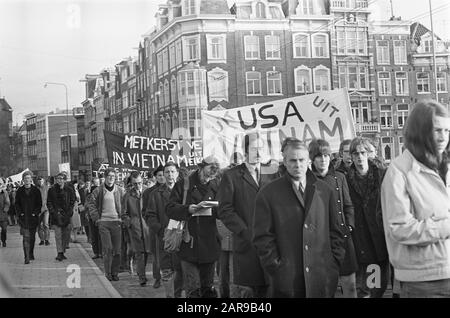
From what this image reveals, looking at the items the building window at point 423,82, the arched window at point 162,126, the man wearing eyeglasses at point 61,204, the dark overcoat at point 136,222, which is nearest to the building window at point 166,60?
the arched window at point 162,126

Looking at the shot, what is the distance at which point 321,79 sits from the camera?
16.8ft

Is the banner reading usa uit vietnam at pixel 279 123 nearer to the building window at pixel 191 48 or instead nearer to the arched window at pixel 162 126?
the arched window at pixel 162 126

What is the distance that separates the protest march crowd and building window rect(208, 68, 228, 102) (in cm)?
41

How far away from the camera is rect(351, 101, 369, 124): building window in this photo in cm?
546

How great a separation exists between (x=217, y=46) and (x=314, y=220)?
4.27 feet

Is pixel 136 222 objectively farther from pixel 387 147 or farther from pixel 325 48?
pixel 325 48

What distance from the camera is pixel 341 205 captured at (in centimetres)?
535

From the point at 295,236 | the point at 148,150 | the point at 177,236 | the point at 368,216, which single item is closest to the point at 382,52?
the point at 368,216

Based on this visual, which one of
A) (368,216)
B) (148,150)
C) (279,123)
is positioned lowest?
(368,216)

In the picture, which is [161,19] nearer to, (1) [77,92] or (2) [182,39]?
(2) [182,39]

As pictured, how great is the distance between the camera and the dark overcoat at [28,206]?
430 inches

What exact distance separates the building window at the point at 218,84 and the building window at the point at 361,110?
0.99 metres

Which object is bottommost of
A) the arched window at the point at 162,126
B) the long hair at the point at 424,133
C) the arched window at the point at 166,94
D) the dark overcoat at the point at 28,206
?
the dark overcoat at the point at 28,206

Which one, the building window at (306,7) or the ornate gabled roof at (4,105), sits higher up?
the building window at (306,7)
